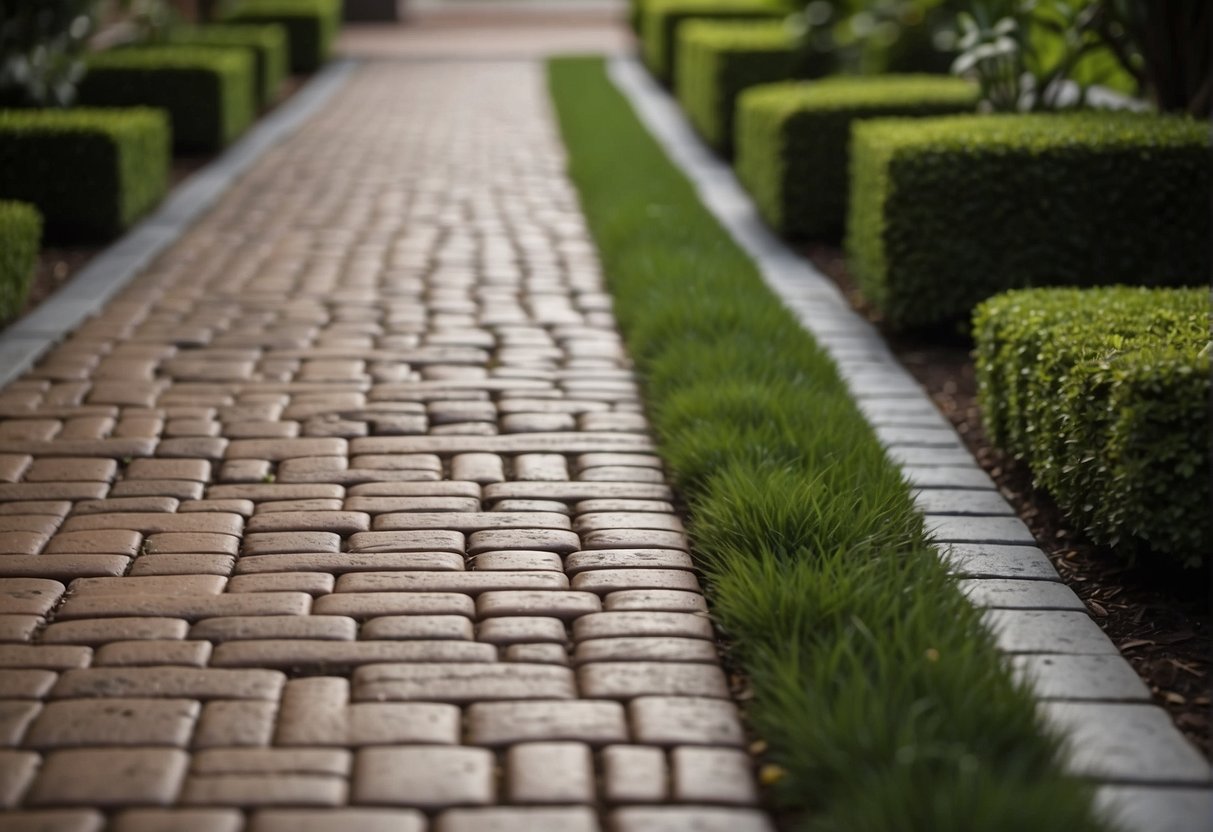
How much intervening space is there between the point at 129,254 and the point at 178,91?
4293mm

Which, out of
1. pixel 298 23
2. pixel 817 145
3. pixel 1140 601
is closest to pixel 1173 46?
pixel 817 145

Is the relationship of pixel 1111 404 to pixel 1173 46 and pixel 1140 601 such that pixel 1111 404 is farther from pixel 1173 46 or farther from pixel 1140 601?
pixel 1173 46

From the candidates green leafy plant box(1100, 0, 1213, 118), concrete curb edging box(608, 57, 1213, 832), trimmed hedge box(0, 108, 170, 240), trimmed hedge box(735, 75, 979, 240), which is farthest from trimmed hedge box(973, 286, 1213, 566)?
trimmed hedge box(0, 108, 170, 240)

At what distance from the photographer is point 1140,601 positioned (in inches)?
149

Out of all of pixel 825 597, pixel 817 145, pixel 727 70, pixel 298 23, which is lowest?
pixel 825 597

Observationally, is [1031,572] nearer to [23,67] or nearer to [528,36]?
[23,67]

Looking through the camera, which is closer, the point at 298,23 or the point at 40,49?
the point at 40,49

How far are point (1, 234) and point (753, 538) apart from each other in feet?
12.9

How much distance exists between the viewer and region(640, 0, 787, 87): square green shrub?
55.6ft

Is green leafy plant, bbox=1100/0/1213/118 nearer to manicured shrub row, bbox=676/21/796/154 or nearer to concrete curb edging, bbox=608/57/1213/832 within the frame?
concrete curb edging, bbox=608/57/1213/832

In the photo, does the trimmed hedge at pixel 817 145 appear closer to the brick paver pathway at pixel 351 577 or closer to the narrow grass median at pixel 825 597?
→ the brick paver pathway at pixel 351 577

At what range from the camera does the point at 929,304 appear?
6.36 meters

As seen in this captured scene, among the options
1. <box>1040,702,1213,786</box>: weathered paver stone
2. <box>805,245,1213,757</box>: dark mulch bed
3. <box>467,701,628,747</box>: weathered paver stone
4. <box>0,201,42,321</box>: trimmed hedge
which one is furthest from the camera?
<box>0,201,42,321</box>: trimmed hedge

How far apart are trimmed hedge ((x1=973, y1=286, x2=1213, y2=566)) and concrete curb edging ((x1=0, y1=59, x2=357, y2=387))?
3.66m
